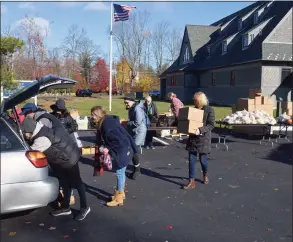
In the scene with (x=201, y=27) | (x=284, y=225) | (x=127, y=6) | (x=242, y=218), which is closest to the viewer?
(x=284, y=225)

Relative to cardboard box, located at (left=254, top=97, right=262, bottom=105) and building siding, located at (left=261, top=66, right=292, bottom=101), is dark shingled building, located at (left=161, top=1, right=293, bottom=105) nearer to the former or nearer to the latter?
building siding, located at (left=261, top=66, right=292, bottom=101)

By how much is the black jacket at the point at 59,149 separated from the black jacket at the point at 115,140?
1.83 feet

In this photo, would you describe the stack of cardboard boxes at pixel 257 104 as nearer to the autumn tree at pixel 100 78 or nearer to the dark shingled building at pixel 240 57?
the dark shingled building at pixel 240 57

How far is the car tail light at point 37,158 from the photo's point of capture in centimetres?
390

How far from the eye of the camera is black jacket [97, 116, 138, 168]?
490cm

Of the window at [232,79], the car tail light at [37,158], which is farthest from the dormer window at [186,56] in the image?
the car tail light at [37,158]

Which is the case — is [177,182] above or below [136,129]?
below

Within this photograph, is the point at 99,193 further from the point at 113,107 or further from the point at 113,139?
the point at 113,107

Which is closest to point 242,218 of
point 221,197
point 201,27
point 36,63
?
point 221,197

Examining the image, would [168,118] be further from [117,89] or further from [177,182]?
[117,89]

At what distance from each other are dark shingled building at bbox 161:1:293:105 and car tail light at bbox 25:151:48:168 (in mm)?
24899

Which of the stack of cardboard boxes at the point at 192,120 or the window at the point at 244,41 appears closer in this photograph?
the stack of cardboard boxes at the point at 192,120

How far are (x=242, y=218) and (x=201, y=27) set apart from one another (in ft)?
127

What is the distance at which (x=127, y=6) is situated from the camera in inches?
942
